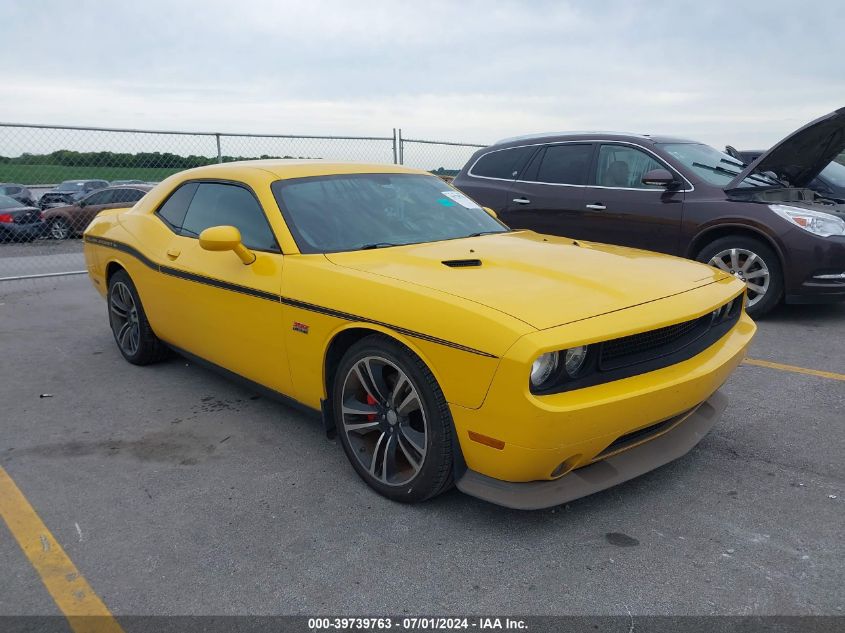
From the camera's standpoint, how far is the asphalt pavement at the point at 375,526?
2.37 m

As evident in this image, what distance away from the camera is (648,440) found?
9.46 feet

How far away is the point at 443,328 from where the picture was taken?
259cm

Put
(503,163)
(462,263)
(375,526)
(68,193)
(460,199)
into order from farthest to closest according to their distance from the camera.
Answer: (68,193)
(503,163)
(460,199)
(462,263)
(375,526)

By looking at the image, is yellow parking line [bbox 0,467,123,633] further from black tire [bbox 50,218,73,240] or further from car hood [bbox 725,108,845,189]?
black tire [bbox 50,218,73,240]

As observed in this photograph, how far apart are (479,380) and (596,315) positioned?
518mm

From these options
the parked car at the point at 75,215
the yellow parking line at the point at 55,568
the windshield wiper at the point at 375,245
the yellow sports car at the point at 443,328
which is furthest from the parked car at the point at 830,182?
→ the parked car at the point at 75,215

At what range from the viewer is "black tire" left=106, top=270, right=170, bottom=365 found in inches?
191

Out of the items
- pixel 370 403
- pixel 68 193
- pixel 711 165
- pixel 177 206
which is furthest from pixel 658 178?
pixel 68 193

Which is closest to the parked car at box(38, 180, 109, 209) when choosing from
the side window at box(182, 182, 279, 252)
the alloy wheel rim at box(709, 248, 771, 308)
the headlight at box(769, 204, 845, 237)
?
the side window at box(182, 182, 279, 252)

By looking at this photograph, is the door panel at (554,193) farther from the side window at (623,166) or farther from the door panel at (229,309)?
the door panel at (229,309)

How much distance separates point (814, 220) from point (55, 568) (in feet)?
20.1

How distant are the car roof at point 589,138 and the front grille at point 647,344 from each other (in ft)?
13.9

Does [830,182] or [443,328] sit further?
[830,182]

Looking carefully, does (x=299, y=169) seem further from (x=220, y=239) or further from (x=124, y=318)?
(x=124, y=318)
